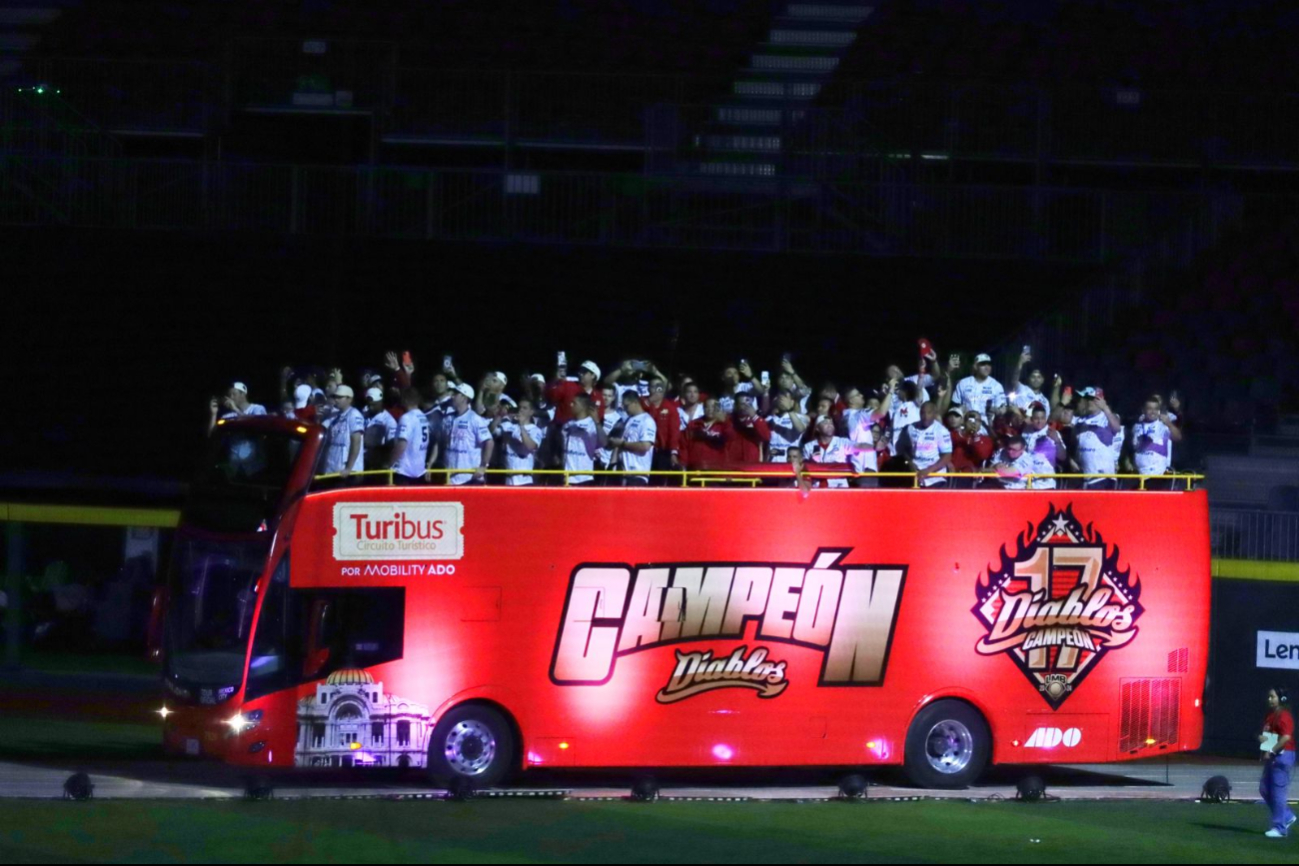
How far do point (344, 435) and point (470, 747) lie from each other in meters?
3.25

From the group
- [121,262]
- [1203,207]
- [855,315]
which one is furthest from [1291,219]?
[121,262]

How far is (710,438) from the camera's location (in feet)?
55.1

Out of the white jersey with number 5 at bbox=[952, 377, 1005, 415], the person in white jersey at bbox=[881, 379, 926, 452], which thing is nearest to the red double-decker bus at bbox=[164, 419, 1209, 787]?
the person in white jersey at bbox=[881, 379, 926, 452]

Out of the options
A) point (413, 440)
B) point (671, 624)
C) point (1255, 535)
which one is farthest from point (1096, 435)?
point (413, 440)

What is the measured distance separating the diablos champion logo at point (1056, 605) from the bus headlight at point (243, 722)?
642 centimetres

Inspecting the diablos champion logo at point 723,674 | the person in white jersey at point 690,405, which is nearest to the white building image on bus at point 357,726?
the diablos champion logo at point 723,674

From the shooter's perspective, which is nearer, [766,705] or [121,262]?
[766,705]

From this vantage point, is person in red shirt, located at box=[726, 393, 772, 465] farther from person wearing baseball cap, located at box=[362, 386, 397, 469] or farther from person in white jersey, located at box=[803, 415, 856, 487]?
person wearing baseball cap, located at box=[362, 386, 397, 469]

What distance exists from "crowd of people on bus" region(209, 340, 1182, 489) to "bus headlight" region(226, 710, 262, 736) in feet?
7.56

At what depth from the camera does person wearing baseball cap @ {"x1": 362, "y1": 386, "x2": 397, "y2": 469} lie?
17.1m

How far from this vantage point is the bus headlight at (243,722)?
14828 mm

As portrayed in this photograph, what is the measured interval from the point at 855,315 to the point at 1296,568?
8.49 metres

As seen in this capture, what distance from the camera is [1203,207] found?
25312 millimetres

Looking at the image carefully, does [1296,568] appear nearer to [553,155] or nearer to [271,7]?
[553,155]
